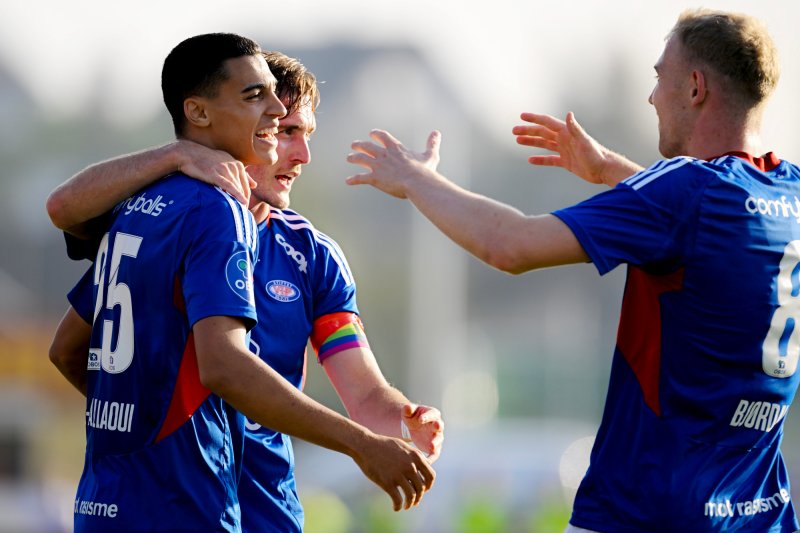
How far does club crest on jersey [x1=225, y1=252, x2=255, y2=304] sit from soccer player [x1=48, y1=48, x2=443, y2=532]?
2.73 ft

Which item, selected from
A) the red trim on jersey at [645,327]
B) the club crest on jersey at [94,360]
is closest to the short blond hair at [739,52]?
the red trim on jersey at [645,327]

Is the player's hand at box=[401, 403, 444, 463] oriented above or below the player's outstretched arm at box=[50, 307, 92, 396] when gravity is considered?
below

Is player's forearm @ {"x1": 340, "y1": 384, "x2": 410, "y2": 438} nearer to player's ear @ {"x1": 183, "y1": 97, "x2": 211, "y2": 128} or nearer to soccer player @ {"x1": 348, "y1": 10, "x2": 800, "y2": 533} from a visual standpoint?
soccer player @ {"x1": 348, "y1": 10, "x2": 800, "y2": 533}

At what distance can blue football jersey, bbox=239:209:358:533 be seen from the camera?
562cm

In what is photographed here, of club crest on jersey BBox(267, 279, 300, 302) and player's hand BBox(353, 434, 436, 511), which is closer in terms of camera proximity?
player's hand BBox(353, 434, 436, 511)

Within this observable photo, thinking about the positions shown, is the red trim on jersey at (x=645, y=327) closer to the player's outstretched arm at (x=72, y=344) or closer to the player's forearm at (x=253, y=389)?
the player's forearm at (x=253, y=389)

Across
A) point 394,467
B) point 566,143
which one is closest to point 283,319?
A: point 394,467

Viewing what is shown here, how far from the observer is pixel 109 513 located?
4.62 m

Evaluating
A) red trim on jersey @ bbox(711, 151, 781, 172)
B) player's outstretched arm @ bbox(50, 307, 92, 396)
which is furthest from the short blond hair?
player's outstretched arm @ bbox(50, 307, 92, 396)

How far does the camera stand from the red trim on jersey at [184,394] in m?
4.68

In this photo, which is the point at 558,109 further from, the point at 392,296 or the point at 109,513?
the point at 109,513

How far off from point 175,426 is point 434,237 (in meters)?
39.7

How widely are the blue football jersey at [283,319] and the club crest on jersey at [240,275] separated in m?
1.04

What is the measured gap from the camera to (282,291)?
579 centimetres
